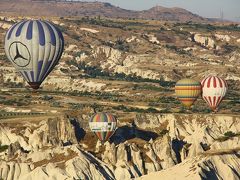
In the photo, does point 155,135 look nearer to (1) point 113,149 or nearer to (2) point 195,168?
(1) point 113,149

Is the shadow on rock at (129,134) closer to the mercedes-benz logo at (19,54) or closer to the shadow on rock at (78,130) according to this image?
the shadow on rock at (78,130)

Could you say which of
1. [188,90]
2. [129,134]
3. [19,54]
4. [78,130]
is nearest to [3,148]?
[78,130]

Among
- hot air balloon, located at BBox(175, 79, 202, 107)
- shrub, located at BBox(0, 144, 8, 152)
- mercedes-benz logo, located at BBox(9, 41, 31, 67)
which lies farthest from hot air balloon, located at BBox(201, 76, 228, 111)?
mercedes-benz logo, located at BBox(9, 41, 31, 67)

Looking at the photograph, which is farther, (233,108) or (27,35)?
(233,108)

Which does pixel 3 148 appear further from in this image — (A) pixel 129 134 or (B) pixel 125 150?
(A) pixel 129 134

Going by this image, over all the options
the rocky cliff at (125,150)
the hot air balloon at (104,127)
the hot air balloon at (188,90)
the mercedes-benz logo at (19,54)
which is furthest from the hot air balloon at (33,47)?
the hot air balloon at (188,90)

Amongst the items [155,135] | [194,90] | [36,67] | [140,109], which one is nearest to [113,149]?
[36,67]

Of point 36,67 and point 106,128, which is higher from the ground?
point 36,67

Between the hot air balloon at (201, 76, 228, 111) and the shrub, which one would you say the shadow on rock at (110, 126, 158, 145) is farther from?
the shrub
